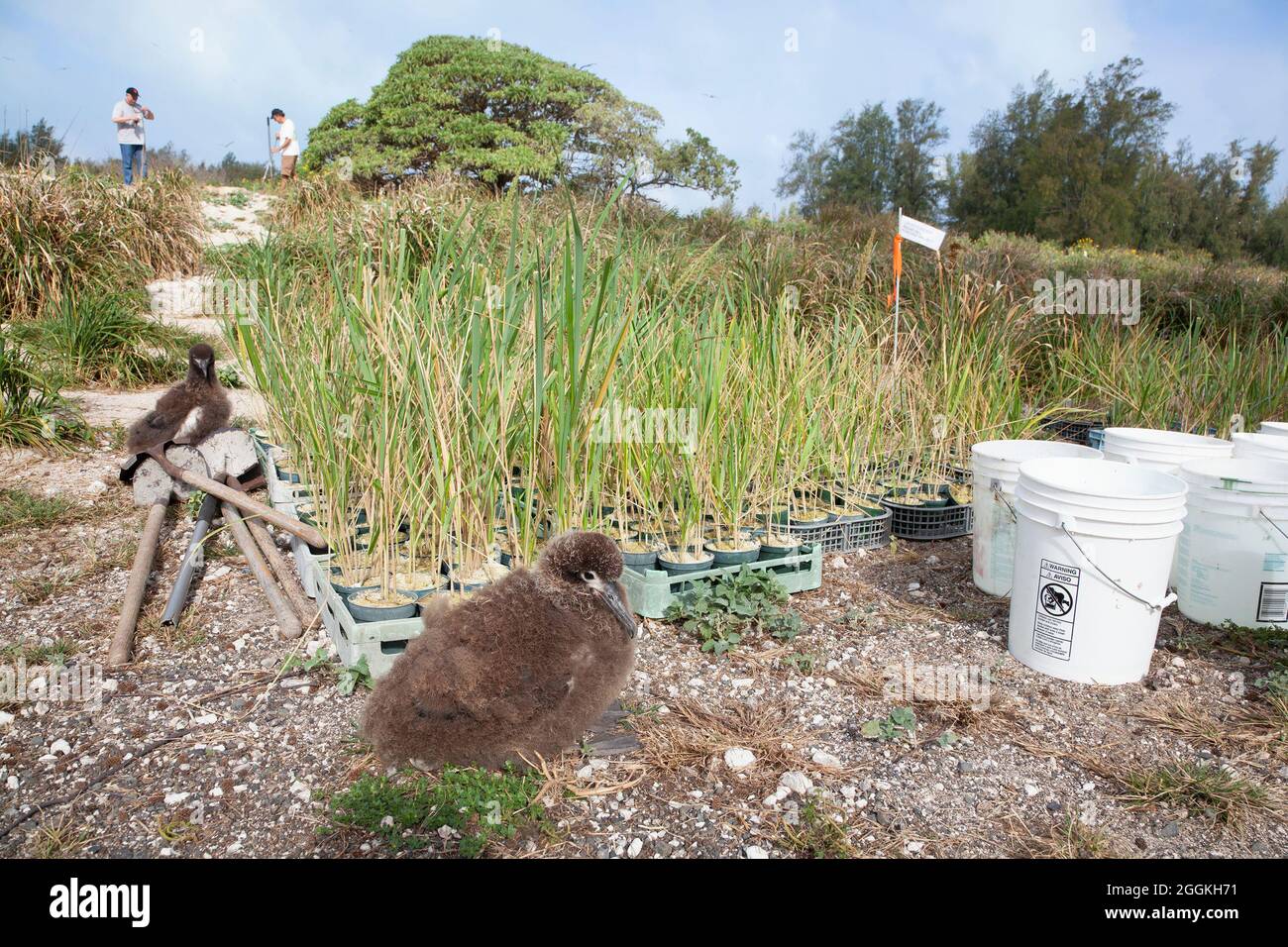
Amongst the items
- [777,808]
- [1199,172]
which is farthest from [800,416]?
[1199,172]

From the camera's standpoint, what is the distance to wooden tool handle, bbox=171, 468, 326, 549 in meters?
3.21

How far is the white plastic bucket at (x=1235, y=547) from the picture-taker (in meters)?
3.11

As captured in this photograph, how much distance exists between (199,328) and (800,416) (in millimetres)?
7701

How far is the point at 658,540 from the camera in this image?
11.9 feet

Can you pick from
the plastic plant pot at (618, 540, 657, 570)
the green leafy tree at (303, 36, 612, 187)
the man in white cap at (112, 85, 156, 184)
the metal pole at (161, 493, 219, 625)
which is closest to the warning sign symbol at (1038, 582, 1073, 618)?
the plastic plant pot at (618, 540, 657, 570)

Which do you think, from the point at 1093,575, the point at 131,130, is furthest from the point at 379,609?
the point at 131,130

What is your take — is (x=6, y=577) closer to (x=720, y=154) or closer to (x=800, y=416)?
(x=800, y=416)

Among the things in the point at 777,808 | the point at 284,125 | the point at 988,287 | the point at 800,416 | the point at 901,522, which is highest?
the point at 284,125

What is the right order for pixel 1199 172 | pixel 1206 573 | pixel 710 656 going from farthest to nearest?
pixel 1199 172, pixel 1206 573, pixel 710 656

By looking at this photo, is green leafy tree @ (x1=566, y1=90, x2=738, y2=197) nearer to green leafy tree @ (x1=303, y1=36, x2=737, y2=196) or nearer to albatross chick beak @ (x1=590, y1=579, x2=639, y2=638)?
green leafy tree @ (x1=303, y1=36, x2=737, y2=196)

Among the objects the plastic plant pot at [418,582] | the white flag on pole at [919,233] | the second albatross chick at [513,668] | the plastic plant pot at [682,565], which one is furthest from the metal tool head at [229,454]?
the white flag on pole at [919,233]

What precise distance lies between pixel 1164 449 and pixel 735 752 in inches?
105

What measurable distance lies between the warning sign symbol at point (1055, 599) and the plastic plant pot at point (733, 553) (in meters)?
1.15

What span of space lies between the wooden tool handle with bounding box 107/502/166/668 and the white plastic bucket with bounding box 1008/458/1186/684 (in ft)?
10.7
